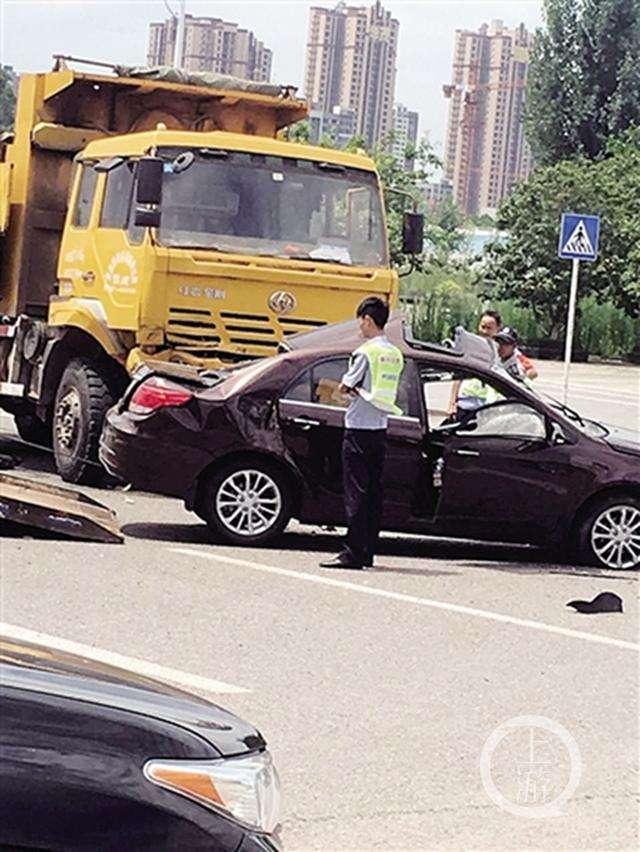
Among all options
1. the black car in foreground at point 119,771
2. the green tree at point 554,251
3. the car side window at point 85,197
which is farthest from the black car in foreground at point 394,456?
the green tree at point 554,251

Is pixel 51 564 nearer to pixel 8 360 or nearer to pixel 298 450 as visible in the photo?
pixel 298 450

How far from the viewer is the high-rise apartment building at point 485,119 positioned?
493 feet

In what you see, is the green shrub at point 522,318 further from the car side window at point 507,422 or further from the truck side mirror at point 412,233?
the car side window at point 507,422

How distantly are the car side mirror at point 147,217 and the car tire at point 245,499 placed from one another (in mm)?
2572

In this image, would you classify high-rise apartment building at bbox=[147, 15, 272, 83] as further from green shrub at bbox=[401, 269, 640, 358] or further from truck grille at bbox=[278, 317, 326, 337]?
truck grille at bbox=[278, 317, 326, 337]

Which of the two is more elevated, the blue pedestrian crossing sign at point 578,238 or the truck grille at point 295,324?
the blue pedestrian crossing sign at point 578,238

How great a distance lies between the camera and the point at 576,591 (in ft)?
36.9

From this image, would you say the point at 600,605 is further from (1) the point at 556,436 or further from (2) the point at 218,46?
(2) the point at 218,46

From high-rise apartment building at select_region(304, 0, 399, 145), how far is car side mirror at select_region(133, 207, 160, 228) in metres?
129

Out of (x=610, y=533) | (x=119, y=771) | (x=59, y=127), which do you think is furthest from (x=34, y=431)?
(x=119, y=771)

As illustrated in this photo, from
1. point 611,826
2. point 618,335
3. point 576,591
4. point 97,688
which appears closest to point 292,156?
point 576,591

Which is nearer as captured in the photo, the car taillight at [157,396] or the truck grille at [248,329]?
the car taillight at [157,396]
